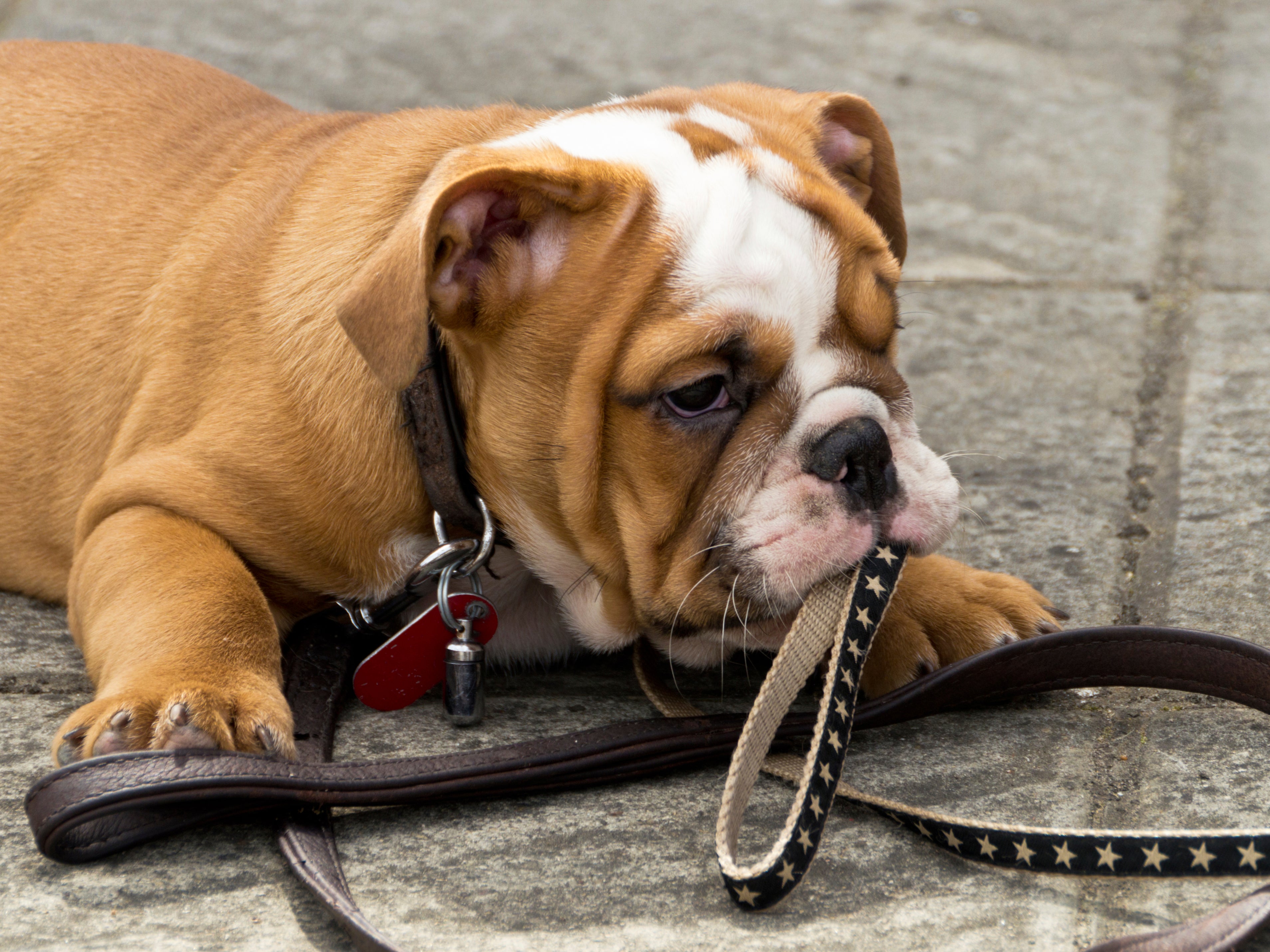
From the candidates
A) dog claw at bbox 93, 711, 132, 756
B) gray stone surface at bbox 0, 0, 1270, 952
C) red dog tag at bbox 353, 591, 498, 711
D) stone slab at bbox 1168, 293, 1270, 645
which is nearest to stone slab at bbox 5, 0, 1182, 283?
gray stone surface at bbox 0, 0, 1270, 952

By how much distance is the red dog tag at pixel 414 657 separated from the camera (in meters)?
2.65

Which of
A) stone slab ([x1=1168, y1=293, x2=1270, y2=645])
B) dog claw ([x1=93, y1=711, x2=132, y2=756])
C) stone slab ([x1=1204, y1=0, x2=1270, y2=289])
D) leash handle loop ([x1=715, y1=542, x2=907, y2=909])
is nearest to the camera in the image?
leash handle loop ([x1=715, y1=542, x2=907, y2=909])

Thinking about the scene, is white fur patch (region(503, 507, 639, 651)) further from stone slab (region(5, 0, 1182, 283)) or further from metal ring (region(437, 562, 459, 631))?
stone slab (region(5, 0, 1182, 283))

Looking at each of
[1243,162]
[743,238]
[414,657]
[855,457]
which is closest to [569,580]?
[414,657]

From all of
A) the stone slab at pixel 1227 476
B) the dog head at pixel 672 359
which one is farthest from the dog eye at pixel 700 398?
the stone slab at pixel 1227 476

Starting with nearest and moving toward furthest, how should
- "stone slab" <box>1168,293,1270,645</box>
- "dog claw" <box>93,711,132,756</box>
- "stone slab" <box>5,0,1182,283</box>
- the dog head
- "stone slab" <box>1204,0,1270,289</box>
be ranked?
"dog claw" <box>93,711,132,756</box>
the dog head
"stone slab" <box>1168,293,1270,645</box>
"stone slab" <box>1204,0,1270,289</box>
"stone slab" <box>5,0,1182,283</box>

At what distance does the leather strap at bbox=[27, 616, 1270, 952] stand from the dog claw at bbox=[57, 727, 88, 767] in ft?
0.48

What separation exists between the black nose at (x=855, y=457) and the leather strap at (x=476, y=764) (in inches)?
14.7

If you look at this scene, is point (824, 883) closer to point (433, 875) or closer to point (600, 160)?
point (433, 875)

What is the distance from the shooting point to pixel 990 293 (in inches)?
189

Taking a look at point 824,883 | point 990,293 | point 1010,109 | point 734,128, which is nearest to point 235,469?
point 734,128

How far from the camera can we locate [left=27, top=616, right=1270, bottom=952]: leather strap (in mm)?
2129

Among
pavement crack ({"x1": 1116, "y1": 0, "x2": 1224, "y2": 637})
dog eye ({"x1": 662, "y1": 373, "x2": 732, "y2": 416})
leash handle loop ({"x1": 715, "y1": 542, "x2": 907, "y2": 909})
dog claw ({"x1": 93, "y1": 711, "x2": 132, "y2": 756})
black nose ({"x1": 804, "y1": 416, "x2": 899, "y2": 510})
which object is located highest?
dog eye ({"x1": 662, "y1": 373, "x2": 732, "y2": 416})

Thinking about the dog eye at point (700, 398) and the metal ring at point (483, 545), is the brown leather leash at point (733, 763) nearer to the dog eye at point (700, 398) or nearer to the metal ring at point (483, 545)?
the metal ring at point (483, 545)
